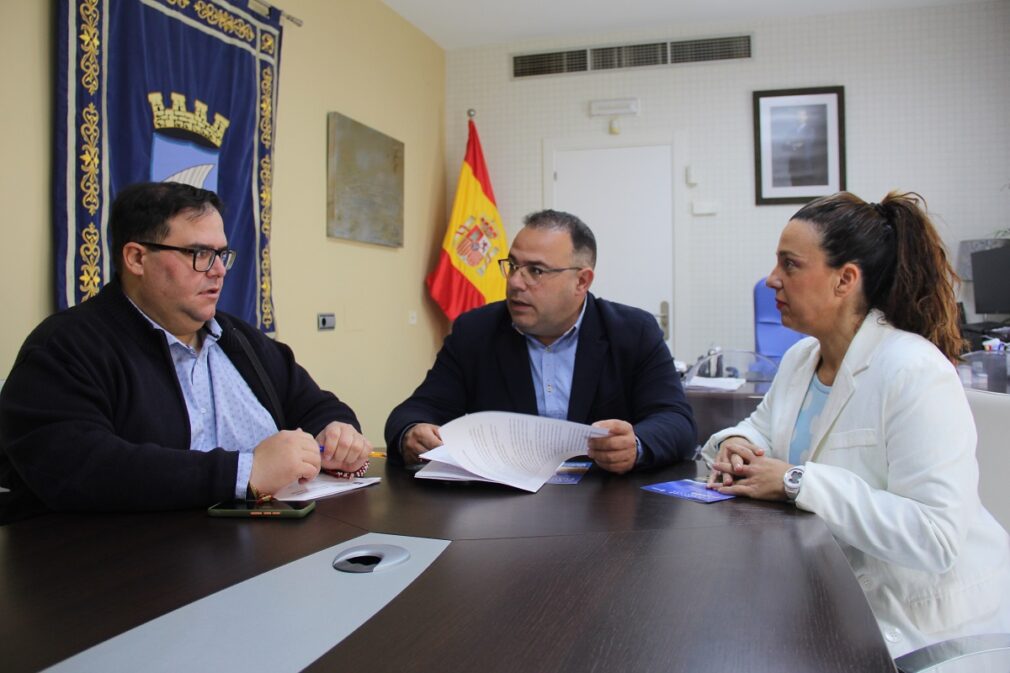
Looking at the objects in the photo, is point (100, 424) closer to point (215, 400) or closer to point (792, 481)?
point (215, 400)

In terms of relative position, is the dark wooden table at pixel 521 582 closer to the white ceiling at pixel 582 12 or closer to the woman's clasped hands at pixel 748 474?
the woman's clasped hands at pixel 748 474

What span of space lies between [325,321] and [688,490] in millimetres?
2874

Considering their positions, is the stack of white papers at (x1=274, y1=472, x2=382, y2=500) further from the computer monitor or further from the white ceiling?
the computer monitor

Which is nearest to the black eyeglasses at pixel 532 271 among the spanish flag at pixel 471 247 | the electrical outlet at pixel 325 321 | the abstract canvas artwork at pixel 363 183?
the electrical outlet at pixel 325 321

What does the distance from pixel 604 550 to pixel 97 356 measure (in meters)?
1.00

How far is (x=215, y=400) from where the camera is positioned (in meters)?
1.57

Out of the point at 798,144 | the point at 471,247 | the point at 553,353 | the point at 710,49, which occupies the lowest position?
the point at 553,353

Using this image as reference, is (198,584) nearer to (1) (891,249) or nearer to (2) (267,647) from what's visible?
(2) (267,647)

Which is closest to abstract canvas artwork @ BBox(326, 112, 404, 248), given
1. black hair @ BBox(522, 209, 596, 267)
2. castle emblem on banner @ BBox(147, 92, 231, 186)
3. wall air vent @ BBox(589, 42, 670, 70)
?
castle emblem on banner @ BBox(147, 92, 231, 186)

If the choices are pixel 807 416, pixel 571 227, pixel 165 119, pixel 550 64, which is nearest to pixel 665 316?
pixel 550 64

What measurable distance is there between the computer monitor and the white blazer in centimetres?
354

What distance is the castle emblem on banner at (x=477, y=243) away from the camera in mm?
5090

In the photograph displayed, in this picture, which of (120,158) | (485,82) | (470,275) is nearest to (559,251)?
(120,158)

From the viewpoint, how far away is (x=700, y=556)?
2.97ft
